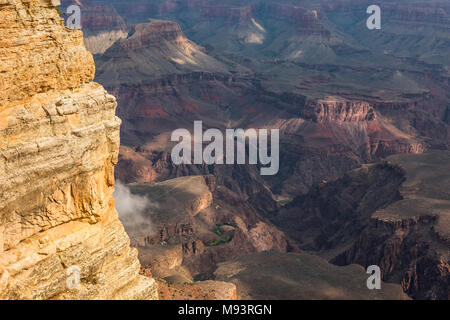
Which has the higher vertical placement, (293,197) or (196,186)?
(196,186)

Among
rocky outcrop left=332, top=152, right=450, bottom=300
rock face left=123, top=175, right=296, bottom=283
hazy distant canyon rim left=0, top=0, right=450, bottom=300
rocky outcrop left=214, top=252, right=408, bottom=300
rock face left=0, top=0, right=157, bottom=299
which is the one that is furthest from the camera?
rock face left=123, top=175, right=296, bottom=283

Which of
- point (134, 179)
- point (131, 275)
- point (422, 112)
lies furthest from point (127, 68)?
point (131, 275)

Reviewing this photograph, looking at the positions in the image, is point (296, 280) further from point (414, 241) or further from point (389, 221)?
point (389, 221)

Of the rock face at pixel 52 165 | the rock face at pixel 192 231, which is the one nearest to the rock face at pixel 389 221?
the rock face at pixel 192 231

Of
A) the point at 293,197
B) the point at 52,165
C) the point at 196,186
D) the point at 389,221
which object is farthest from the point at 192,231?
the point at 52,165

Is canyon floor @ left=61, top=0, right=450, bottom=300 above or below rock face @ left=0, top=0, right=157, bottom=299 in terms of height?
below

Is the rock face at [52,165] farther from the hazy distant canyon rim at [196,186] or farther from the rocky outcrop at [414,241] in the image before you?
the rocky outcrop at [414,241]

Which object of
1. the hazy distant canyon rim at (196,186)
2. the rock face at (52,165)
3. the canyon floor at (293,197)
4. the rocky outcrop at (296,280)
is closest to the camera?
the rock face at (52,165)

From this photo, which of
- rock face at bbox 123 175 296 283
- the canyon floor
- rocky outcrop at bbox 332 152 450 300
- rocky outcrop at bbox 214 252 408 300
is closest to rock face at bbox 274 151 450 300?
rocky outcrop at bbox 332 152 450 300

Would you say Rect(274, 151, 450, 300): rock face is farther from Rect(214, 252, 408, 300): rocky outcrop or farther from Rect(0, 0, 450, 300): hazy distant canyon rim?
Rect(214, 252, 408, 300): rocky outcrop
